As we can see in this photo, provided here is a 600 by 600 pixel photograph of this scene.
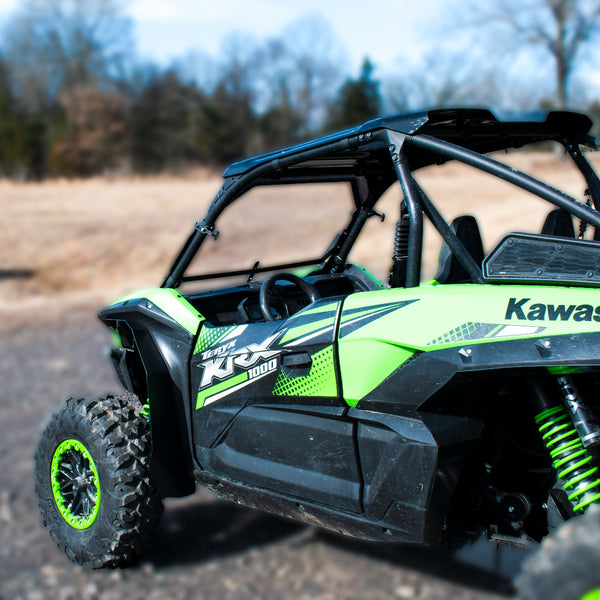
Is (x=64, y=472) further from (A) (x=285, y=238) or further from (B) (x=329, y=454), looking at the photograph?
(A) (x=285, y=238)

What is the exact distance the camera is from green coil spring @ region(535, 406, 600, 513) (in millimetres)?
2430

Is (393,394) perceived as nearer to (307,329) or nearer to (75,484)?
(307,329)

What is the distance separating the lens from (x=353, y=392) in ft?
8.84

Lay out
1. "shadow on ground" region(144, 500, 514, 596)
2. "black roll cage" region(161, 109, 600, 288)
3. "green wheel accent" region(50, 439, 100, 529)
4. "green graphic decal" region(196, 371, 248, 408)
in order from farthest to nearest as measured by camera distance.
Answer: "shadow on ground" region(144, 500, 514, 596)
"green wheel accent" region(50, 439, 100, 529)
"green graphic decal" region(196, 371, 248, 408)
"black roll cage" region(161, 109, 600, 288)

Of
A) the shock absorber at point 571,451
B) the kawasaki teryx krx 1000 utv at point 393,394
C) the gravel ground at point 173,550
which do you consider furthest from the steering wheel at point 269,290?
the gravel ground at point 173,550

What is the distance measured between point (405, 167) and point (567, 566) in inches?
57.0

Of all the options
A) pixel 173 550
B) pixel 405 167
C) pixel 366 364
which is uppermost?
pixel 405 167

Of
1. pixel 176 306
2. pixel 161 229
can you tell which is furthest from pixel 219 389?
pixel 161 229

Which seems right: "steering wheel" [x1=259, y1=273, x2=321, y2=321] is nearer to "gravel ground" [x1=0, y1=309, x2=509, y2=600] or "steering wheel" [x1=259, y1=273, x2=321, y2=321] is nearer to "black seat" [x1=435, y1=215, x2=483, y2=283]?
"black seat" [x1=435, y1=215, x2=483, y2=283]

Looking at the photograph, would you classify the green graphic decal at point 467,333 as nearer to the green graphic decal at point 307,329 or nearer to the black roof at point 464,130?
the green graphic decal at point 307,329

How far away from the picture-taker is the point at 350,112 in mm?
37062

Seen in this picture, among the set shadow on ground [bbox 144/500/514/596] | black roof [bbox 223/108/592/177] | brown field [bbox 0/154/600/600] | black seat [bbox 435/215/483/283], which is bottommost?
shadow on ground [bbox 144/500/514/596]

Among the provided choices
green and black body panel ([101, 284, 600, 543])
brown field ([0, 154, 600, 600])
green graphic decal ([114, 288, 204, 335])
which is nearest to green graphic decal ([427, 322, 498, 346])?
green and black body panel ([101, 284, 600, 543])

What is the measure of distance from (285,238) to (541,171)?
32.9 ft
